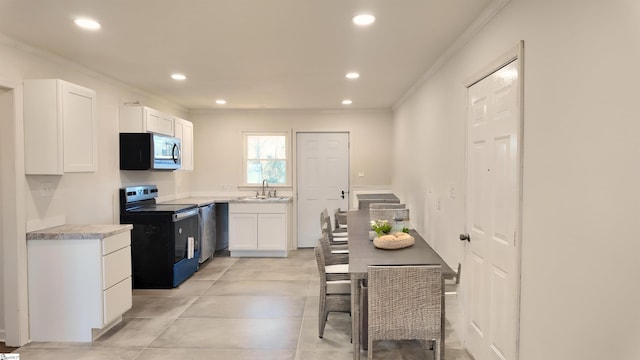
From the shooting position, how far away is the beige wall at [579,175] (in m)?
1.24

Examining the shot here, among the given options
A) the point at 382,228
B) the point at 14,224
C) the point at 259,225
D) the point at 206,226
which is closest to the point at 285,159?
the point at 259,225

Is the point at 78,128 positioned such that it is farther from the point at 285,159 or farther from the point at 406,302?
the point at 285,159

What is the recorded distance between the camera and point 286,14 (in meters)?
2.54

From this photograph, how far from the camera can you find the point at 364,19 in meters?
2.63

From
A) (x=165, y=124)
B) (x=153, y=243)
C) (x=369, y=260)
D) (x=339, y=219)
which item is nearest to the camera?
(x=369, y=260)

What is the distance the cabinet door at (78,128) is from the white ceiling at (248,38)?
15.5 inches

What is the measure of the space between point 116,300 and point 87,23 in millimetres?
2265

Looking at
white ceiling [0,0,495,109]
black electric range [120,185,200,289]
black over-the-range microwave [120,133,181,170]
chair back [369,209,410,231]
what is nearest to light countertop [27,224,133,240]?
black electric range [120,185,200,289]

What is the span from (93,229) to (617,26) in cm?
372

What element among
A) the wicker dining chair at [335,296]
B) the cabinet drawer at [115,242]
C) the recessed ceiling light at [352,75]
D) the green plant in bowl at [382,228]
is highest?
the recessed ceiling light at [352,75]

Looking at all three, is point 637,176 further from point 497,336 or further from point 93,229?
point 93,229

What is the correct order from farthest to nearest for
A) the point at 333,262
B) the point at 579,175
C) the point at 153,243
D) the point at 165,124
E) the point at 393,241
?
the point at 165,124
the point at 153,243
the point at 333,262
the point at 393,241
the point at 579,175

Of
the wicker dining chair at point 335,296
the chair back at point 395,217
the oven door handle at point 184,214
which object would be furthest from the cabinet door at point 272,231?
the wicker dining chair at point 335,296

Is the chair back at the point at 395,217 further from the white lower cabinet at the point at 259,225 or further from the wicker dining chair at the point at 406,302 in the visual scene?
the white lower cabinet at the point at 259,225
